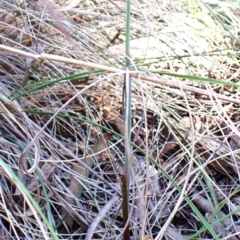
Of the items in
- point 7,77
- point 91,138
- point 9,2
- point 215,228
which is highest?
point 9,2

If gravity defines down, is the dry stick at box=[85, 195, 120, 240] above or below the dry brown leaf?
below

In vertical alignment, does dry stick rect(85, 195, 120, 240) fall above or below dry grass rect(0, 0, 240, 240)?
below

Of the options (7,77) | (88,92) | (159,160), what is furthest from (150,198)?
(7,77)

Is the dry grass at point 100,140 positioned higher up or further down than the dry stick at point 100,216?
higher up

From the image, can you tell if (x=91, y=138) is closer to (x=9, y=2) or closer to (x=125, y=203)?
(x=125, y=203)

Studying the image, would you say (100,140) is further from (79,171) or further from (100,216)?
(100,216)

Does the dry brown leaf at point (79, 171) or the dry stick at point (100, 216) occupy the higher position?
the dry brown leaf at point (79, 171)
